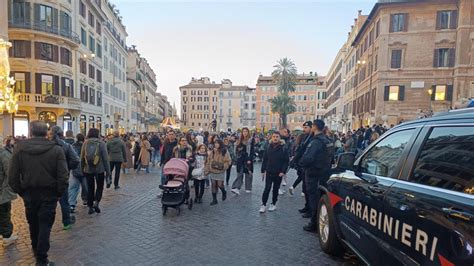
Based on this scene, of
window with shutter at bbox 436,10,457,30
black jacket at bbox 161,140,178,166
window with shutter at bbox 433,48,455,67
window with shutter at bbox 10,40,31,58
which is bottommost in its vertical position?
black jacket at bbox 161,140,178,166

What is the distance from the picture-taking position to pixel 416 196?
244cm

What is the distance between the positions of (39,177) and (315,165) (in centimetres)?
468

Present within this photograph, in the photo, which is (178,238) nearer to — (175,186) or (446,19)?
(175,186)

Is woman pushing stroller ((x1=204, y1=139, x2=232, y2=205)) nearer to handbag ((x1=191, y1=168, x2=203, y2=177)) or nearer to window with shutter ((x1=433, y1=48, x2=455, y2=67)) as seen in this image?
handbag ((x1=191, y1=168, x2=203, y2=177))

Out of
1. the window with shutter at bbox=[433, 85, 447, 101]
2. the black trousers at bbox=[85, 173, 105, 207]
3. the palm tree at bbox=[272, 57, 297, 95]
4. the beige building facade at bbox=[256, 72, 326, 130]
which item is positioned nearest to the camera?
the black trousers at bbox=[85, 173, 105, 207]

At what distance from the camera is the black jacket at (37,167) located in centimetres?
392

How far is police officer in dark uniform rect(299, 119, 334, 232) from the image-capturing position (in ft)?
19.2

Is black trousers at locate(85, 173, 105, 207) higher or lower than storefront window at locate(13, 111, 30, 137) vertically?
lower

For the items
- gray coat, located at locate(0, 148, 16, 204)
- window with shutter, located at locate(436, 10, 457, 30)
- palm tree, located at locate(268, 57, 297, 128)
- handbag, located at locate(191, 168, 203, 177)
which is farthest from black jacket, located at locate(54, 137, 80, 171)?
palm tree, located at locate(268, 57, 297, 128)

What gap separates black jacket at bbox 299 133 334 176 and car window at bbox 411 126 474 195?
10.4 feet

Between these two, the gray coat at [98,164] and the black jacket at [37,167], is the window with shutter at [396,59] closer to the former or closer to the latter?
the gray coat at [98,164]

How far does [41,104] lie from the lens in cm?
2766

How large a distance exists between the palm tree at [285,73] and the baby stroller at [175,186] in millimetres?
59204

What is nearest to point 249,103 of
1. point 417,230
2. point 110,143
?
point 110,143
